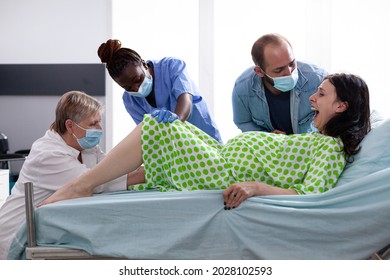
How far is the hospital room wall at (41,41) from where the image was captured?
14.5ft

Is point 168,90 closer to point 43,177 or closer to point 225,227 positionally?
point 43,177

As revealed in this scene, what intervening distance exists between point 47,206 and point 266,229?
63 cm

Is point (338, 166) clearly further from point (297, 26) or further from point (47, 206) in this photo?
point (297, 26)

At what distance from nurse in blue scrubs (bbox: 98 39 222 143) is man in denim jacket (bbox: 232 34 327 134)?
0.20 meters

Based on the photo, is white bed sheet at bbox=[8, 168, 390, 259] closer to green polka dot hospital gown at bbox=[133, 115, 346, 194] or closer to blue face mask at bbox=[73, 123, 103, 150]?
green polka dot hospital gown at bbox=[133, 115, 346, 194]

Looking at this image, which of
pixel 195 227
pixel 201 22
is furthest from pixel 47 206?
pixel 201 22

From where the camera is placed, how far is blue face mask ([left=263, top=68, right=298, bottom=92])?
7.84 ft

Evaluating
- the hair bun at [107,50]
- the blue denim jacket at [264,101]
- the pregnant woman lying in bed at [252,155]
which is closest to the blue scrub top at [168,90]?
the blue denim jacket at [264,101]

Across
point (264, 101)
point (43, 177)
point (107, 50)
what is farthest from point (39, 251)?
point (264, 101)

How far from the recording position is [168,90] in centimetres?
267

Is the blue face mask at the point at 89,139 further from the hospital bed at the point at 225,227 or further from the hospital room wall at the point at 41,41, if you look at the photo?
the hospital room wall at the point at 41,41

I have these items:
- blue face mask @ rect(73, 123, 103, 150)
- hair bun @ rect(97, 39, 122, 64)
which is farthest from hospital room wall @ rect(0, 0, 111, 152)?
blue face mask @ rect(73, 123, 103, 150)

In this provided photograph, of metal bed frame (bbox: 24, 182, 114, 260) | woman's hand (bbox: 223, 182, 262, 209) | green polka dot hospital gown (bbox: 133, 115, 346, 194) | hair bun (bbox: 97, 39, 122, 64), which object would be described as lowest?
metal bed frame (bbox: 24, 182, 114, 260)

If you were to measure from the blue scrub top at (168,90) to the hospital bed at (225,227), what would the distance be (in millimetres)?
974
